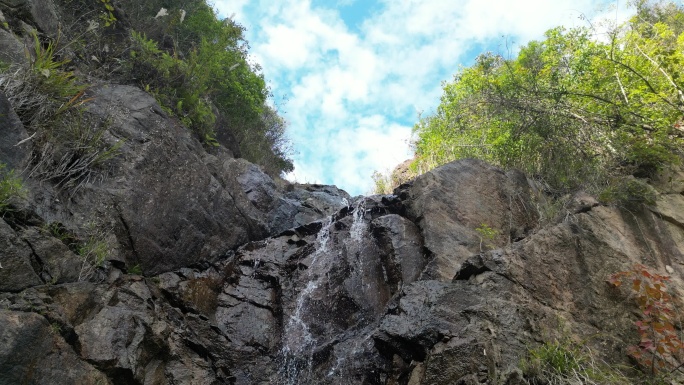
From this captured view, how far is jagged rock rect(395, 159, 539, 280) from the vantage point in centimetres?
817

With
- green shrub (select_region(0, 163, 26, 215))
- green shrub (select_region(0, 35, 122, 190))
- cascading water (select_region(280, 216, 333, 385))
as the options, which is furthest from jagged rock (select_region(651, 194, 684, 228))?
green shrub (select_region(0, 163, 26, 215))

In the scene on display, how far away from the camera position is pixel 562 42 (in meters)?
14.3

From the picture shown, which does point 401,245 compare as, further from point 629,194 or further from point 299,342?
point 629,194

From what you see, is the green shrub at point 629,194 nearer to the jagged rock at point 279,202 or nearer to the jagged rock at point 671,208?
the jagged rock at point 671,208

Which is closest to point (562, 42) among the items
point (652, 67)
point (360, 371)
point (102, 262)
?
point (652, 67)

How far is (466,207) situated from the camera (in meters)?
8.98

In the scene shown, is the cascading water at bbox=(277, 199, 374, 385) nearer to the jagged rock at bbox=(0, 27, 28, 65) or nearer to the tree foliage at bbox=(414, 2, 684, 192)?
the tree foliage at bbox=(414, 2, 684, 192)

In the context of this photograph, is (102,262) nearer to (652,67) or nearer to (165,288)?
(165,288)

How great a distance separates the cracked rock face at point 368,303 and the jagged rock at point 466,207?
0.13 feet

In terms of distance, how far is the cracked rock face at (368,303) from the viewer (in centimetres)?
528

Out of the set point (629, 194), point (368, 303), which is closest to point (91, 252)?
point (368, 303)

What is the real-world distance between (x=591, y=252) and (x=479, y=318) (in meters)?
2.06

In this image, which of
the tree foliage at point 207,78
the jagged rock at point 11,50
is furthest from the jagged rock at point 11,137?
the tree foliage at point 207,78

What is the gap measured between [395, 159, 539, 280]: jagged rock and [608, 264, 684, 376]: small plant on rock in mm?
2219
